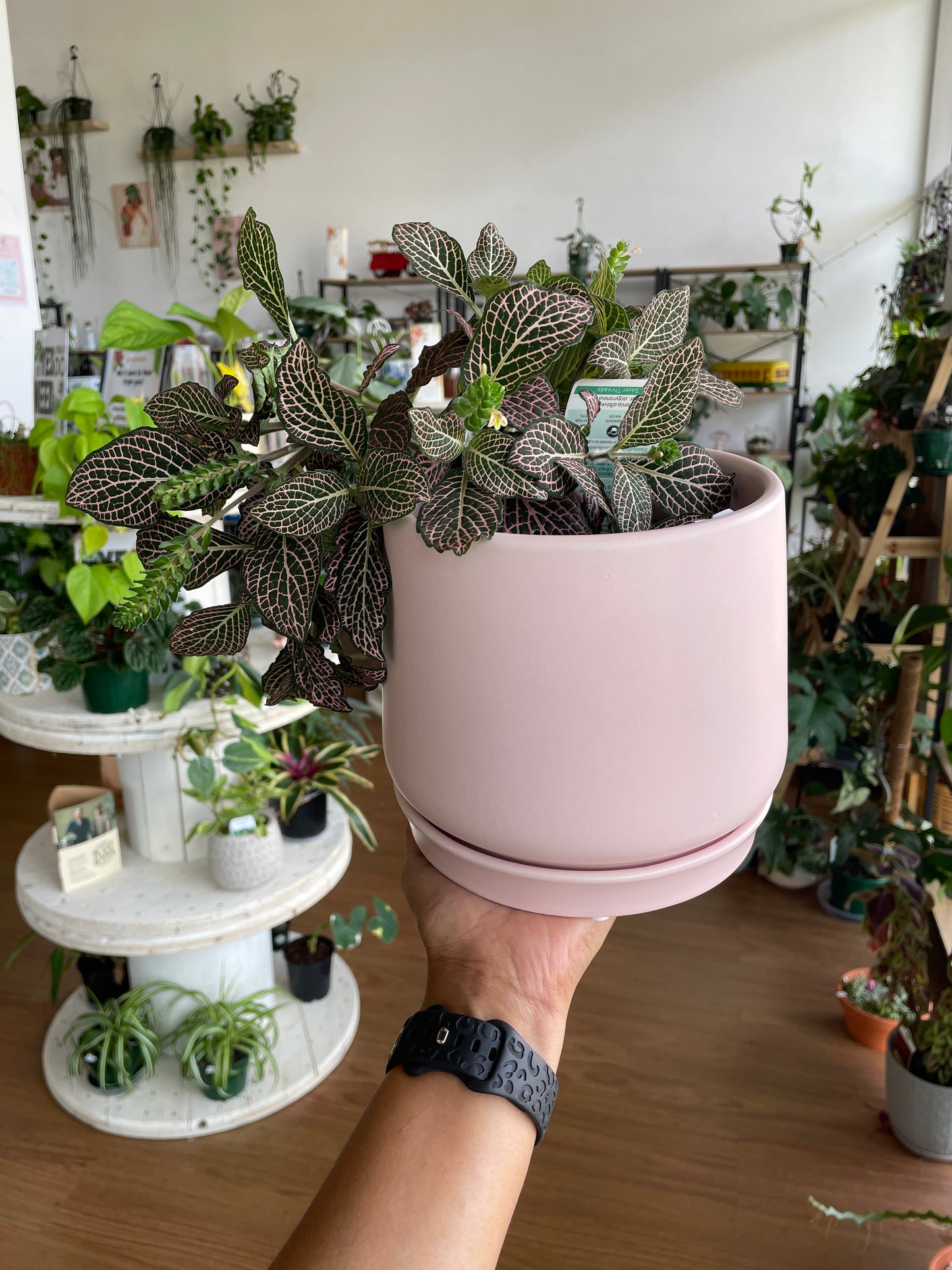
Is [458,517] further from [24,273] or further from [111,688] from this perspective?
[24,273]

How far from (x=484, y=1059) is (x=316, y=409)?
1.56ft

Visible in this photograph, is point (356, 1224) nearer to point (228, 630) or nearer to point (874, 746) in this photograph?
point (228, 630)

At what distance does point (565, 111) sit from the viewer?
5117mm

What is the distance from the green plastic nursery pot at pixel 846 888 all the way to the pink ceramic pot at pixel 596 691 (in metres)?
2.24

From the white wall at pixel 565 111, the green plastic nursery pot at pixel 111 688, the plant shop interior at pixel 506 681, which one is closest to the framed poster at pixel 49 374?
the plant shop interior at pixel 506 681

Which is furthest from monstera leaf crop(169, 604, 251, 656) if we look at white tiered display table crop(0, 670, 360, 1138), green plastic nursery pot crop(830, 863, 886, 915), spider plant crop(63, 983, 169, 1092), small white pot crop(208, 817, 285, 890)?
green plastic nursery pot crop(830, 863, 886, 915)

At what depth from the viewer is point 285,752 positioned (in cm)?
203

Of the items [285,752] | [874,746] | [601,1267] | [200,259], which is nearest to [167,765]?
[285,752]

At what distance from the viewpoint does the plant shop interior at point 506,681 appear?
20.5 inches

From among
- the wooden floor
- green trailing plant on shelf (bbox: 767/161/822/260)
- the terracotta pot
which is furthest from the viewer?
green trailing plant on shelf (bbox: 767/161/822/260)

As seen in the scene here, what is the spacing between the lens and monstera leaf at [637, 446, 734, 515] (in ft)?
1.88

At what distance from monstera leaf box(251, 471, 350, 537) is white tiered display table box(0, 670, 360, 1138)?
121 centimetres

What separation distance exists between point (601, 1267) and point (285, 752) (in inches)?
45.5

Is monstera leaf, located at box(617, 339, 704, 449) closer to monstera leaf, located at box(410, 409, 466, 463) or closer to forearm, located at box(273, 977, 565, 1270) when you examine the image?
monstera leaf, located at box(410, 409, 466, 463)
